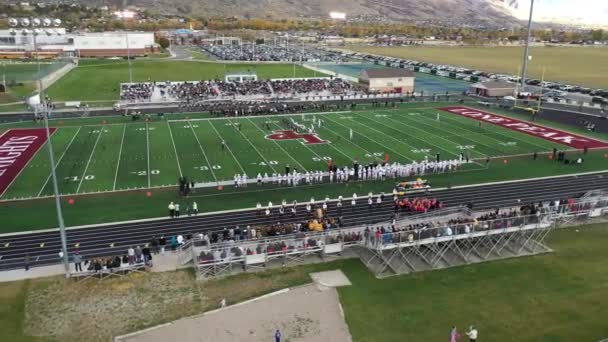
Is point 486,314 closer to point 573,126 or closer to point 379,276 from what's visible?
point 379,276

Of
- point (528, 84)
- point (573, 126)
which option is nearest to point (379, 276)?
point (573, 126)

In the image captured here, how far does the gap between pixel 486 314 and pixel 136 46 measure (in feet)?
344

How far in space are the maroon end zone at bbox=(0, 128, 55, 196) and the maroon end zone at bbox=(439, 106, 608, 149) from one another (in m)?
40.5

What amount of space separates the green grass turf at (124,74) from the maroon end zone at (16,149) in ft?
61.9

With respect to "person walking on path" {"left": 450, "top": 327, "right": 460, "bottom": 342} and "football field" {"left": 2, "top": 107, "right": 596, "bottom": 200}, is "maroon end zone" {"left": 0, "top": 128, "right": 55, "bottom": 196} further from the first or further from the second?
"person walking on path" {"left": 450, "top": 327, "right": 460, "bottom": 342}

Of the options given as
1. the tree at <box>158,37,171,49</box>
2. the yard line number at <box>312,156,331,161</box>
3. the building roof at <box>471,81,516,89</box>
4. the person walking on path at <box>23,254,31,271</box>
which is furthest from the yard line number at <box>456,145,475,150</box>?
the tree at <box>158,37,171,49</box>

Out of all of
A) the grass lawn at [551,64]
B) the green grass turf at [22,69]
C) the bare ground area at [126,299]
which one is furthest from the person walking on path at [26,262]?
the grass lawn at [551,64]

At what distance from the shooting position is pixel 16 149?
124 feet

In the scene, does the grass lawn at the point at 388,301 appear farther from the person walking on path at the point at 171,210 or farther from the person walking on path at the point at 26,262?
the person walking on path at the point at 171,210

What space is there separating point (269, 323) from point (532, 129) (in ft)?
126

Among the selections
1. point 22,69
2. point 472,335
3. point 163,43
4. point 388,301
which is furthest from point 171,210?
point 163,43

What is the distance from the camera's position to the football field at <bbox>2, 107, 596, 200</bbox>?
32.5 m

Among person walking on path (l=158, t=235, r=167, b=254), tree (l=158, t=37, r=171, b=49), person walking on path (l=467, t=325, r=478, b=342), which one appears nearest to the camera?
person walking on path (l=467, t=325, r=478, b=342)

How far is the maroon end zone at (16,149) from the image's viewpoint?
106ft
